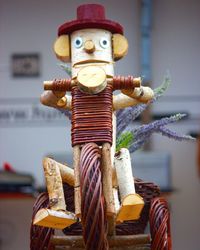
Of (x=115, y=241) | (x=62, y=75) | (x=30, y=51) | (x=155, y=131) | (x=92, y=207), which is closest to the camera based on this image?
(x=92, y=207)

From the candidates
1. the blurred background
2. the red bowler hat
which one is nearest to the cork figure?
the red bowler hat

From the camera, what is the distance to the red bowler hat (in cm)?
78

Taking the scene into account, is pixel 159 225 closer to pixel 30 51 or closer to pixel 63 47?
pixel 63 47

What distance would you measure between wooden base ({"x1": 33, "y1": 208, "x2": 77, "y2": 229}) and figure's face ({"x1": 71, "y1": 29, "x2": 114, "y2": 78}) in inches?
7.2

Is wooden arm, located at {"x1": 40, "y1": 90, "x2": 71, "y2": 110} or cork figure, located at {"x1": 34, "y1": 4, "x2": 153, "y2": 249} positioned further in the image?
wooden arm, located at {"x1": 40, "y1": 90, "x2": 71, "y2": 110}

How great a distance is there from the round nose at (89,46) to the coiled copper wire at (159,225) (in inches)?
8.7

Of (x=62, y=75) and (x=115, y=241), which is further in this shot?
(x=62, y=75)

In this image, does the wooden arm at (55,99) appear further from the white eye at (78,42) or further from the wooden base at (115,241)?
the wooden base at (115,241)

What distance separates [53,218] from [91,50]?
0.74 ft

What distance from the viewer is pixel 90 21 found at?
78 centimetres

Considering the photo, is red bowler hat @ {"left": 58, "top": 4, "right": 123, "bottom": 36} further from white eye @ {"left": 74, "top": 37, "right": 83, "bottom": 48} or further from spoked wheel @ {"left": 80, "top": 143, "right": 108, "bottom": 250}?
spoked wheel @ {"left": 80, "top": 143, "right": 108, "bottom": 250}

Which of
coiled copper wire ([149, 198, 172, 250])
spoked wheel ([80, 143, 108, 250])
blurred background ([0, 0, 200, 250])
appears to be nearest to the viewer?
spoked wheel ([80, 143, 108, 250])

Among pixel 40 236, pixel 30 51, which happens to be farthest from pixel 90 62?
pixel 30 51

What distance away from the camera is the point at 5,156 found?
2537 millimetres
